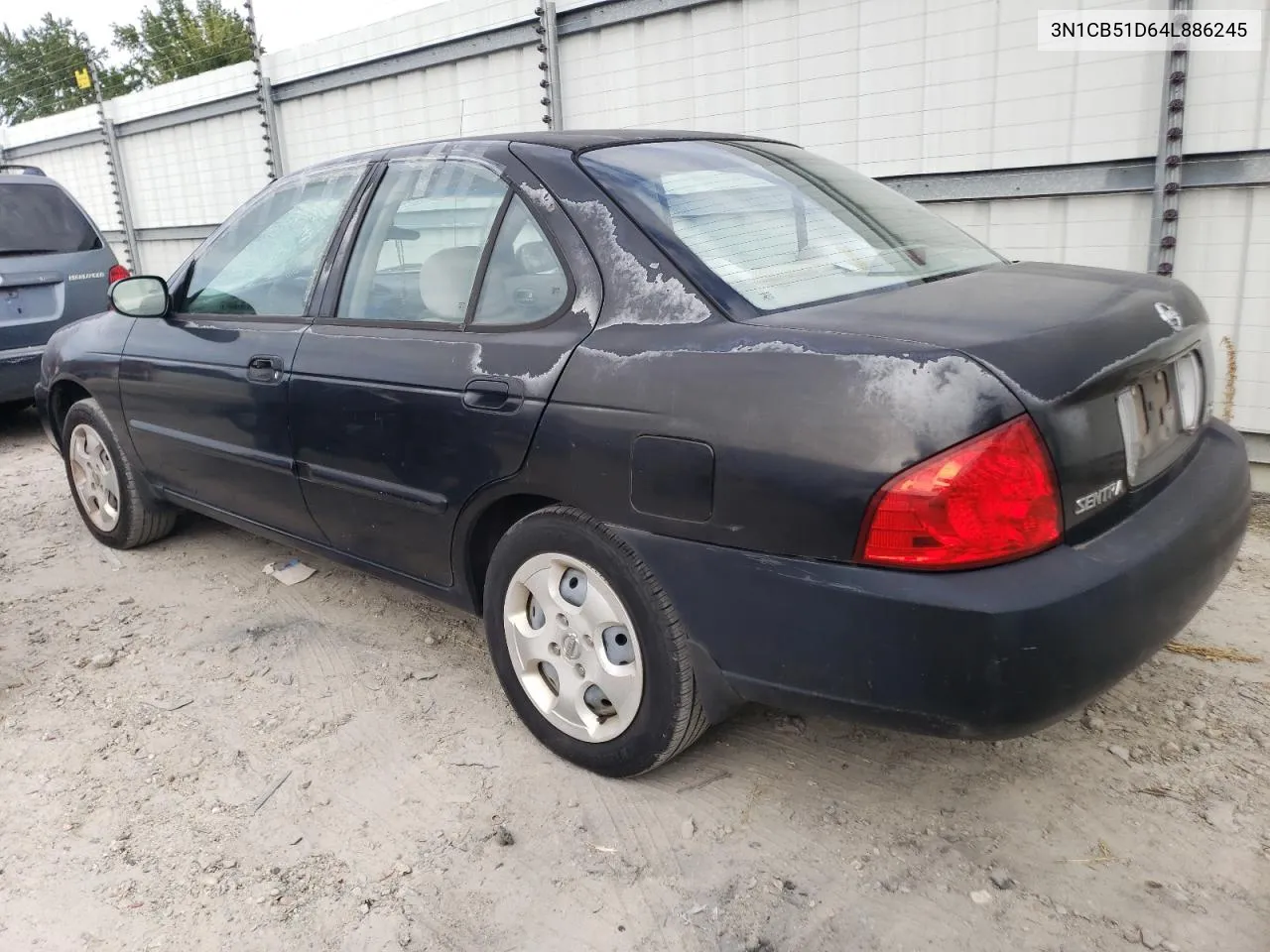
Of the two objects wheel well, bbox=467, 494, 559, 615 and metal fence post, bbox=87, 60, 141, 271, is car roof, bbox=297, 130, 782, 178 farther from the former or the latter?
metal fence post, bbox=87, 60, 141, 271

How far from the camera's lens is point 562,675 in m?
2.58

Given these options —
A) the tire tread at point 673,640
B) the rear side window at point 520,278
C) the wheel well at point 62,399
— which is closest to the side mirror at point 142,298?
the wheel well at point 62,399

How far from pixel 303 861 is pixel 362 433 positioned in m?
1.20

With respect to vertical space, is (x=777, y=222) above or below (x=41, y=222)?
below

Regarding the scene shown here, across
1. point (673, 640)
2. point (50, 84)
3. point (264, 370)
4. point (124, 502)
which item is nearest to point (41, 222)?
point (124, 502)

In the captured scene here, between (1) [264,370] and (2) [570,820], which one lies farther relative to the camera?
(1) [264,370]

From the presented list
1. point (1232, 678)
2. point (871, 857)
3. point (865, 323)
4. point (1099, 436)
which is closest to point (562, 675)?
point (871, 857)

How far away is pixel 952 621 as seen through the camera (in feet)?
6.00

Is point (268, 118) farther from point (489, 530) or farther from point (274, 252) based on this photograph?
point (489, 530)

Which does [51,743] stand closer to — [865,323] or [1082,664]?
[865,323]

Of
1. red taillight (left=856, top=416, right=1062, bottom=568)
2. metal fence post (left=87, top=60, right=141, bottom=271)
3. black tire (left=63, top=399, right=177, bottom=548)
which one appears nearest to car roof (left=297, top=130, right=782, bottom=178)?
red taillight (left=856, top=416, right=1062, bottom=568)

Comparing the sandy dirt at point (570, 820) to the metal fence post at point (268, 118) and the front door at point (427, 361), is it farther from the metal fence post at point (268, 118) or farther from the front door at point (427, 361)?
the metal fence post at point (268, 118)

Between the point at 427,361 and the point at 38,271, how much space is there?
5.33m

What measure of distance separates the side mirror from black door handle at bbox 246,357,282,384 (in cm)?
73
